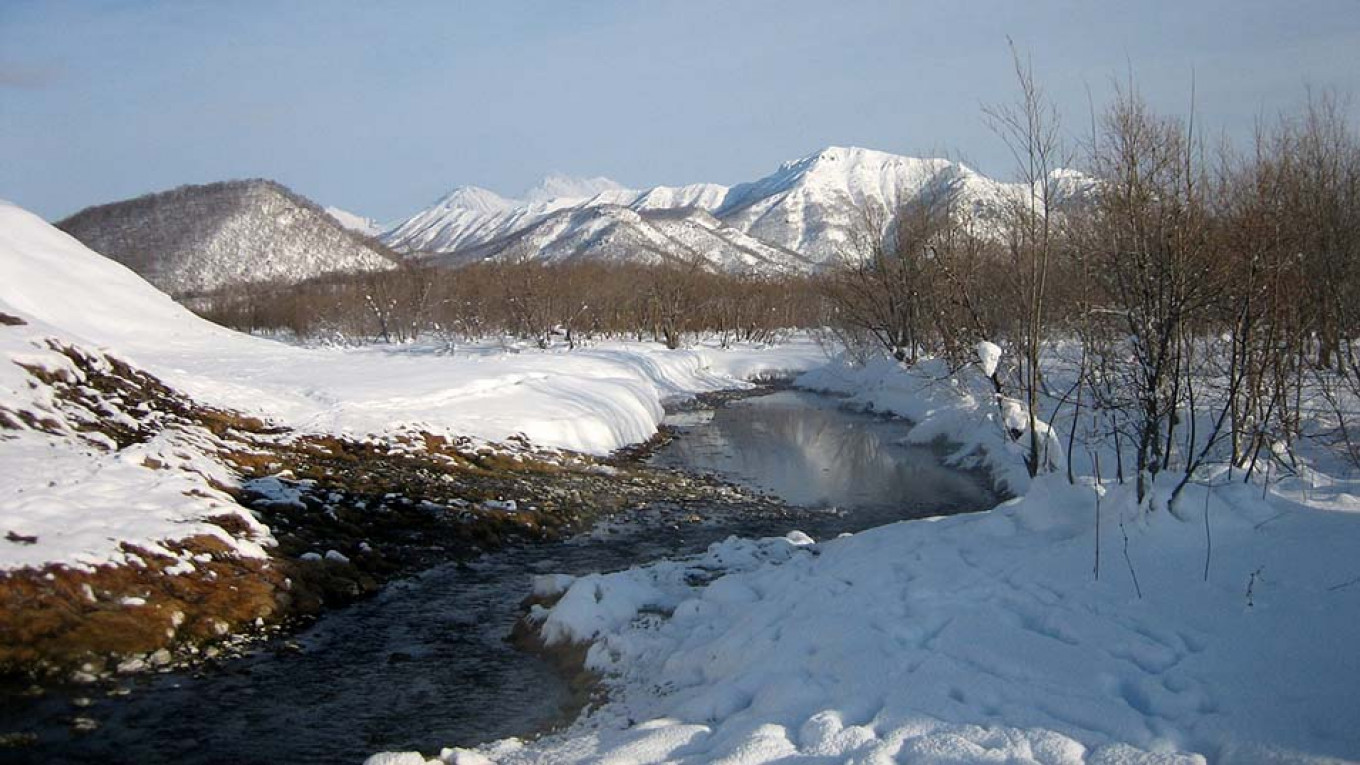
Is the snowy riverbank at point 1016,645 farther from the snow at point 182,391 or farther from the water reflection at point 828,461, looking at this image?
the water reflection at point 828,461

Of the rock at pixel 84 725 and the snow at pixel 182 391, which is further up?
the snow at pixel 182 391

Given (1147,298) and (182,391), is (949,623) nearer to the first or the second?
(1147,298)

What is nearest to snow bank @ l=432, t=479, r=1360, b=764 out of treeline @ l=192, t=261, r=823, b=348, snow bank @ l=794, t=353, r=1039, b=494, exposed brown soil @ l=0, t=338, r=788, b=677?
exposed brown soil @ l=0, t=338, r=788, b=677

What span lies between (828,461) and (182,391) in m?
13.4

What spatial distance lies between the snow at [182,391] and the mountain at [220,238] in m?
96.6

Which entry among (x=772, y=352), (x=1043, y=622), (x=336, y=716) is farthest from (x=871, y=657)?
(x=772, y=352)

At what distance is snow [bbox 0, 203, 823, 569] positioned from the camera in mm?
9352

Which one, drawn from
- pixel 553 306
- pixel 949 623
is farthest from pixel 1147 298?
pixel 553 306

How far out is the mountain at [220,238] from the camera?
11906 cm

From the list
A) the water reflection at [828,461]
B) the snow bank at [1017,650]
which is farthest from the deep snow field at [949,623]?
the water reflection at [828,461]

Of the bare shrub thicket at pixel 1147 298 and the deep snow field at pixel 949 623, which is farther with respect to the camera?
the bare shrub thicket at pixel 1147 298

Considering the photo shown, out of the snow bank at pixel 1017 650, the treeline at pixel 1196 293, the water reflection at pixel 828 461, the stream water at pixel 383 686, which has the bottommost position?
the stream water at pixel 383 686

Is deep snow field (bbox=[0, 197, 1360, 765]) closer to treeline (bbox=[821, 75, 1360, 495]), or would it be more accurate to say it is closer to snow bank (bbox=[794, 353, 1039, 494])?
treeline (bbox=[821, 75, 1360, 495])

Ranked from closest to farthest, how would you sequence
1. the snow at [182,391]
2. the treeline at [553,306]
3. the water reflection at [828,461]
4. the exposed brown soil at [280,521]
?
the exposed brown soil at [280,521] → the snow at [182,391] → the water reflection at [828,461] → the treeline at [553,306]
